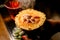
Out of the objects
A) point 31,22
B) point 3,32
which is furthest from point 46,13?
point 3,32

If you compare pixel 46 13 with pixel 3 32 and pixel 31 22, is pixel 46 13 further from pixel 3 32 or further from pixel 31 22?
pixel 3 32

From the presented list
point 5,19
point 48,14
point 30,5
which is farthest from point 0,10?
point 48,14

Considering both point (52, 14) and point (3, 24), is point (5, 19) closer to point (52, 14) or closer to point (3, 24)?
point (3, 24)

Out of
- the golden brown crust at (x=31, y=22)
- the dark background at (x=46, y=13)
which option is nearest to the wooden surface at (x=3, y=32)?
the dark background at (x=46, y=13)

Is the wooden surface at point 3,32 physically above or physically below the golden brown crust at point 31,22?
below

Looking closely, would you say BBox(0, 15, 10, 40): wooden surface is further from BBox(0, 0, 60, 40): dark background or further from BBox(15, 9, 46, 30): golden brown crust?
BBox(15, 9, 46, 30): golden brown crust

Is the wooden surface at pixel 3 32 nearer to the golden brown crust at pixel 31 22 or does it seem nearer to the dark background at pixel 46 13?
the dark background at pixel 46 13

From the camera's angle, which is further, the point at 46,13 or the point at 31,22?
the point at 46,13

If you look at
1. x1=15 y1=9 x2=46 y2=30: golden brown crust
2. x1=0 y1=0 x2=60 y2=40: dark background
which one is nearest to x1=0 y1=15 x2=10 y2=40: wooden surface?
x1=0 y1=0 x2=60 y2=40: dark background

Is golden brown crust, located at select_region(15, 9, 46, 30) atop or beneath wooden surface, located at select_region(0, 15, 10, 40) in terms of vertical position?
atop

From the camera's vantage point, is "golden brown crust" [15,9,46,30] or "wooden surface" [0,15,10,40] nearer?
Answer: "golden brown crust" [15,9,46,30]

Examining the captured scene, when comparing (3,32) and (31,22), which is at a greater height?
(31,22)

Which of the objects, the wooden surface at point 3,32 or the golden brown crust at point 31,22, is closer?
the golden brown crust at point 31,22
